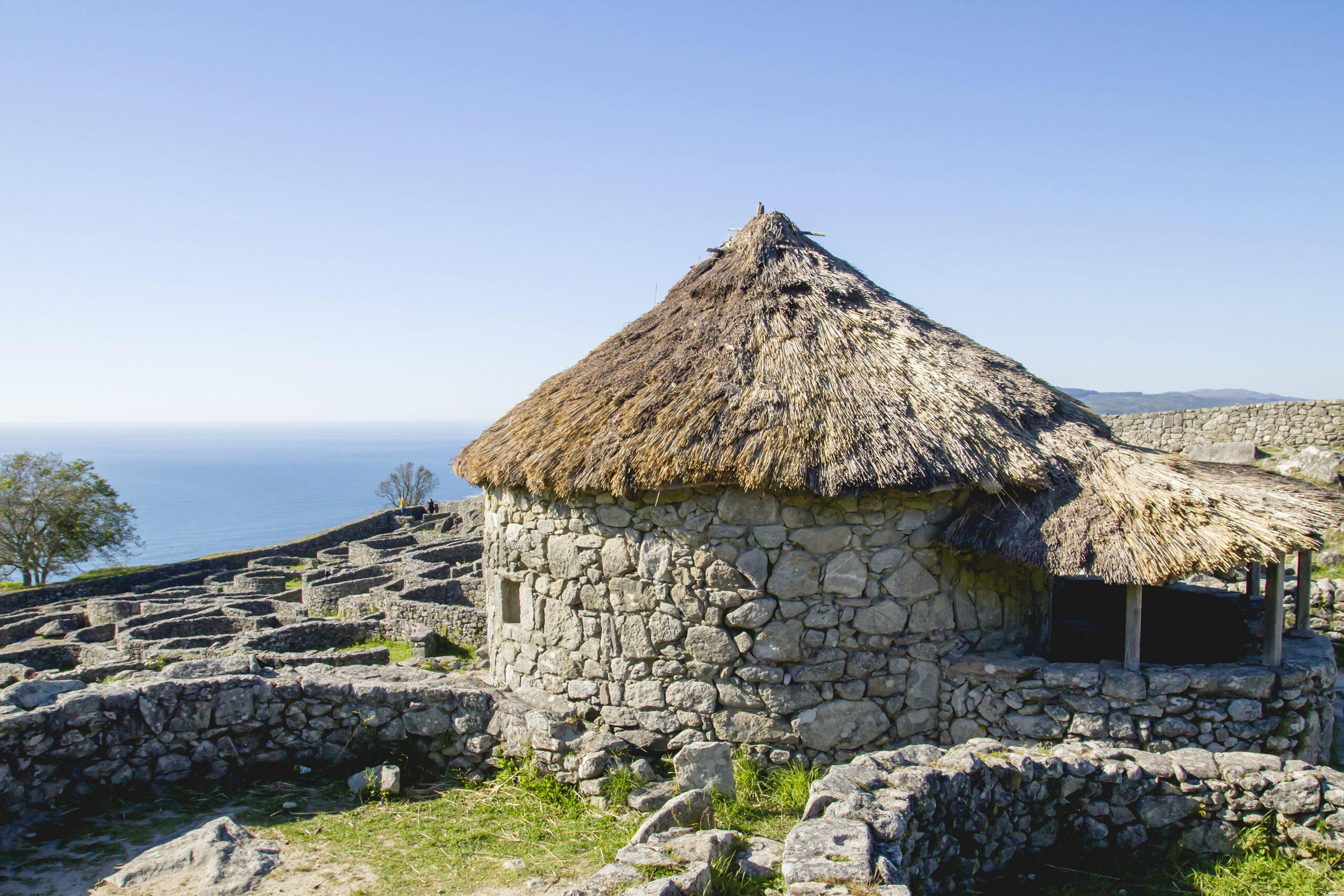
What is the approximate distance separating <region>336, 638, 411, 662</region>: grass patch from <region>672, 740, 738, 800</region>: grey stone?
7.45m

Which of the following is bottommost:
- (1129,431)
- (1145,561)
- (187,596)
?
(187,596)

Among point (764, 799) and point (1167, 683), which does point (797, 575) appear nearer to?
point (764, 799)

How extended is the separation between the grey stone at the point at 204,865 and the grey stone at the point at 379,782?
1.04 metres

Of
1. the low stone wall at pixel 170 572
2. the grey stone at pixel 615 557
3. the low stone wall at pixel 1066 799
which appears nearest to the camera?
the low stone wall at pixel 1066 799

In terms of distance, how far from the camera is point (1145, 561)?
270 inches

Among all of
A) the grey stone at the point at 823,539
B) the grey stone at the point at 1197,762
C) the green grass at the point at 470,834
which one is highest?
the grey stone at the point at 823,539

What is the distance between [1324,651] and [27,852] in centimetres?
1117

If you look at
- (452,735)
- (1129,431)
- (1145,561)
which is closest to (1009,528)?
(1145,561)

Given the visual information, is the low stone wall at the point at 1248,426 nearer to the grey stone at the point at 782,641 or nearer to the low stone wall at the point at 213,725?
the grey stone at the point at 782,641

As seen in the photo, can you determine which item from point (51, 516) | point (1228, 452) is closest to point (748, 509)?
point (1228, 452)

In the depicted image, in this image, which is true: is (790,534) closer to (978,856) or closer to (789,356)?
(789,356)

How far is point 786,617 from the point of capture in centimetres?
750

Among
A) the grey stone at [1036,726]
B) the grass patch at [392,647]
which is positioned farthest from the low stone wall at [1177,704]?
the grass patch at [392,647]

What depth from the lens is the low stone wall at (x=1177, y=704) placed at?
7012 millimetres
